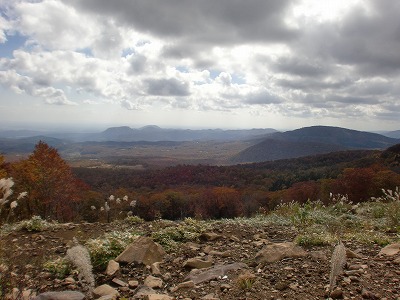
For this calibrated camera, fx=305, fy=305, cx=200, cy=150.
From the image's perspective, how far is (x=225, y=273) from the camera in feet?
17.5

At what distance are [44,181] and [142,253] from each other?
22690 millimetres

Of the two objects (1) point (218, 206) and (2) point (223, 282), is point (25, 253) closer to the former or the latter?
(2) point (223, 282)

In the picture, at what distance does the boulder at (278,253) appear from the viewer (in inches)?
233

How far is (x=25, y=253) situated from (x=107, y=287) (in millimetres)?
3549

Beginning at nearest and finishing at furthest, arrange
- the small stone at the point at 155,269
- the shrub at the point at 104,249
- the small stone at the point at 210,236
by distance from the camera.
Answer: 1. the small stone at the point at 155,269
2. the shrub at the point at 104,249
3. the small stone at the point at 210,236

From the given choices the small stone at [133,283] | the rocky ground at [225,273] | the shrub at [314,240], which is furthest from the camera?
the shrub at [314,240]

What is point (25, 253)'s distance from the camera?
7.31 meters

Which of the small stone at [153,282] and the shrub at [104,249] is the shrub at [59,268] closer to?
the shrub at [104,249]

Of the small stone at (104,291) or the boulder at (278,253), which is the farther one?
the boulder at (278,253)

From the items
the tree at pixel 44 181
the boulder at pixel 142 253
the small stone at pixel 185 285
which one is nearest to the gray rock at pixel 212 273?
the small stone at pixel 185 285

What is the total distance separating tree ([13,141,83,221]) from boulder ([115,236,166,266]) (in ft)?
69.3

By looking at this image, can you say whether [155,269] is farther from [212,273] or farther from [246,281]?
[246,281]

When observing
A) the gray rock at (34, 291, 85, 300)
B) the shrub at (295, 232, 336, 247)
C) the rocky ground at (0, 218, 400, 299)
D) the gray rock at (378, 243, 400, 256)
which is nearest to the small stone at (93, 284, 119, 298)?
the rocky ground at (0, 218, 400, 299)

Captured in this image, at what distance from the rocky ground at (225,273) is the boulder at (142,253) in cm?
4
